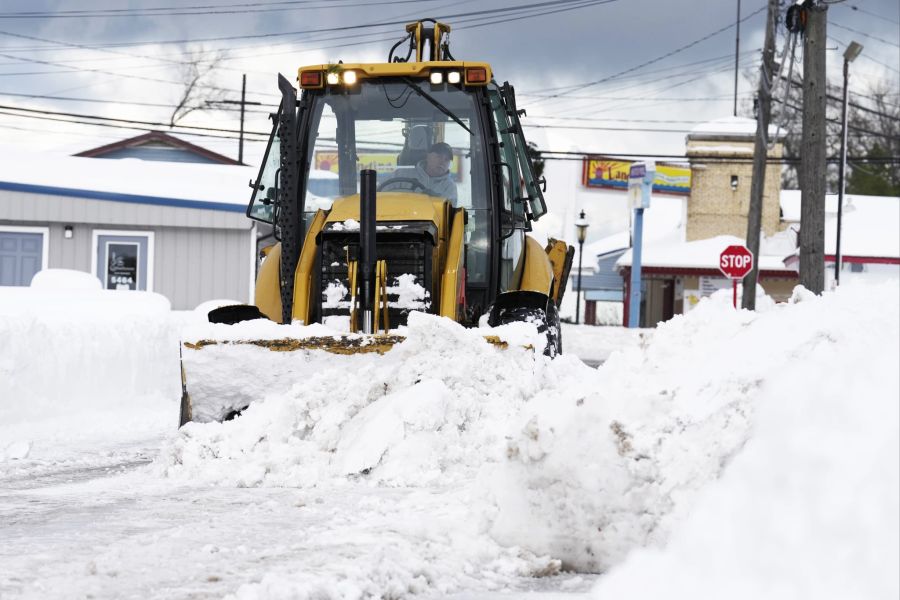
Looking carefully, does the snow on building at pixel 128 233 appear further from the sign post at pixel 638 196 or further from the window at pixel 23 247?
the sign post at pixel 638 196

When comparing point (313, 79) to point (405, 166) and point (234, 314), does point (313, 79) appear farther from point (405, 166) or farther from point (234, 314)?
point (234, 314)

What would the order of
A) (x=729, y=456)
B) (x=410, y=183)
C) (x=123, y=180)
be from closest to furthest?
(x=729, y=456), (x=410, y=183), (x=123, y=180)

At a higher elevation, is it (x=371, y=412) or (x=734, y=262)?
(x=734, y=262)

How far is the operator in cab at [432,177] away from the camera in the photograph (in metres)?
8.40

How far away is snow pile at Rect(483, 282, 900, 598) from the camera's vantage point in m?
3.32

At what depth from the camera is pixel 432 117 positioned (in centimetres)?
842

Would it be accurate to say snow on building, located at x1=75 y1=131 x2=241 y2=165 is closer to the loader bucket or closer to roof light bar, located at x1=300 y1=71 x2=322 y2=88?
roof light bar, located at x1=300 y1=71 x2=322 y2=88

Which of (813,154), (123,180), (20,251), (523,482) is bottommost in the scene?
(523,482)

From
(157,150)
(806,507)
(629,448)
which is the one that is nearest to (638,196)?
(157,150)

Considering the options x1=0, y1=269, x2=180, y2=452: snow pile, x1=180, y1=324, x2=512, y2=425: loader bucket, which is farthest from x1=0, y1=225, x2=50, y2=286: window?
x1=180, y1=324, x2=512, y2=425: loader bucket

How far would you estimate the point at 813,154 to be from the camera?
57.6 feet


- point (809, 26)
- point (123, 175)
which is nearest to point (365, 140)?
point (809, 26)

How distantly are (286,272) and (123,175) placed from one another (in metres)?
15.8

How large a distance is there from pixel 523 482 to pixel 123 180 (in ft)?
61.6
